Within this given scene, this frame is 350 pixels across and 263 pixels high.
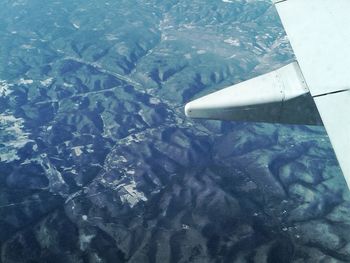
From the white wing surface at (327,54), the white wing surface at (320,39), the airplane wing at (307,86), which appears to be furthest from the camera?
the white wing surface at (320,39)

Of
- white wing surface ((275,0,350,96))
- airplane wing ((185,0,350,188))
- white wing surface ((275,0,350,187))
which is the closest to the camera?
white wing surface ((275,0,350,187))

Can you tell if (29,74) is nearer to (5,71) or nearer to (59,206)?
(5,71)

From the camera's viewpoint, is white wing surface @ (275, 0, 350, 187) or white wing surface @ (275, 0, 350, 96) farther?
white wing surface @ (275, 0, 350, 96)

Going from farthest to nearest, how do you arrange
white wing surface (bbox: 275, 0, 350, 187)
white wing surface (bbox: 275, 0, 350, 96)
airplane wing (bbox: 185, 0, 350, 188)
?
white wing surface (bbox: 275, 0, 350, 96) < airplane wing (bbox: 185, 0, 350, 188) < white wing surface (bbox: 275, 0, 350, 187)

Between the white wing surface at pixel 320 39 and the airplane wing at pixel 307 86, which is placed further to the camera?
the white wing surface at pixel 320 39

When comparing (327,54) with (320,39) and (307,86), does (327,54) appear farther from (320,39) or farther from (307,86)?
(307,86)

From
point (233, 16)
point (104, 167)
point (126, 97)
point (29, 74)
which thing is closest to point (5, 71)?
point (29, 74)

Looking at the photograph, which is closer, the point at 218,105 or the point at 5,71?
the point at 218,105
